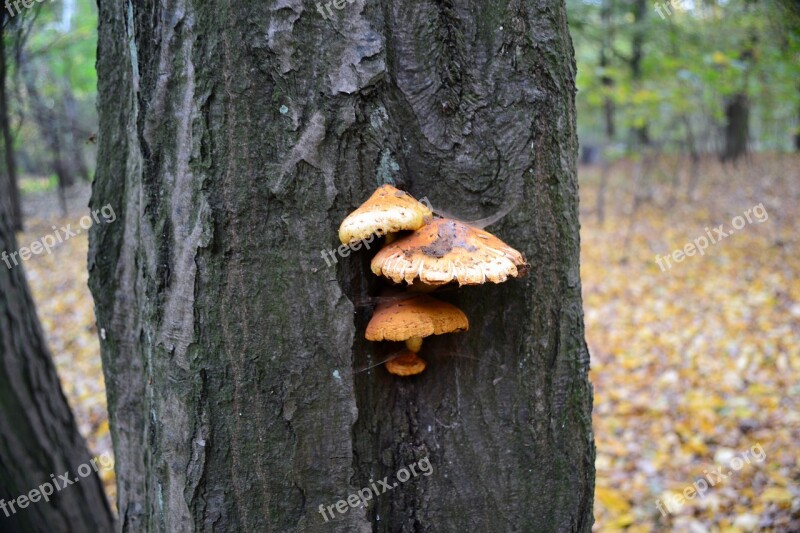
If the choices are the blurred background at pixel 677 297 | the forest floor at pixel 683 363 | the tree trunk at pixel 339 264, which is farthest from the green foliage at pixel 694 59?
the tree trunk at pixel 339 264

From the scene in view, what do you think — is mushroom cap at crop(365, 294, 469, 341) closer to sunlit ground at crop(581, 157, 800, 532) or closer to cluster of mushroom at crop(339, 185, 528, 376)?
cluster of mushroom at crop(339, 185, 528, 376)

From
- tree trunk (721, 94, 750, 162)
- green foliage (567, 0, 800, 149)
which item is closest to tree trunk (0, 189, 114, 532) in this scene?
green foliage (567, 0, 800, 149)

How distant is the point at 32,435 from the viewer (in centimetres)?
291

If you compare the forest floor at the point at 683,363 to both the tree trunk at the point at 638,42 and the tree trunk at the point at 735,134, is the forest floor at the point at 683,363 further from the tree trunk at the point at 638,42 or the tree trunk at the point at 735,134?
the tree trunk at the point at 735,134

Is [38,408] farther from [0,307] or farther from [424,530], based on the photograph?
[424,530]

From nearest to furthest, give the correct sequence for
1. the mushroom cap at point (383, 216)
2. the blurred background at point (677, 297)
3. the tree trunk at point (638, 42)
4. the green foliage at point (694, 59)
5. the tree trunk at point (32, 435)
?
1. the mushroom cap at point (383, 216)
2. the tree trunk at point (32, 435)
3. the blurred background at point (677, 297)
4. the green foliage at point (694, 59)
5. the tree trunk at point (638, 42)

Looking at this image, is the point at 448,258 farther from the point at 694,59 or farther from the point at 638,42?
the point at 638,42

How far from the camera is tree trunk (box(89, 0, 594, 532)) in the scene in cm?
151

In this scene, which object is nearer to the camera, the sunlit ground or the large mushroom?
the large mushroom

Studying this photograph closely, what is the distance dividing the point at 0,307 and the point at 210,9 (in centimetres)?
239

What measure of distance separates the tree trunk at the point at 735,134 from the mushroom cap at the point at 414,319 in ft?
67.5

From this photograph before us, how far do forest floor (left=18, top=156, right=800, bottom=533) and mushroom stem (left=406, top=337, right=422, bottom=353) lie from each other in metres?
3.42

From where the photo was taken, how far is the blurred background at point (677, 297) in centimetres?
428

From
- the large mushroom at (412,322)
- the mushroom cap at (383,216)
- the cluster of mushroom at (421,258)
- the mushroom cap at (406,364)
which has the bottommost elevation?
the mushroom cap at (406,364)
